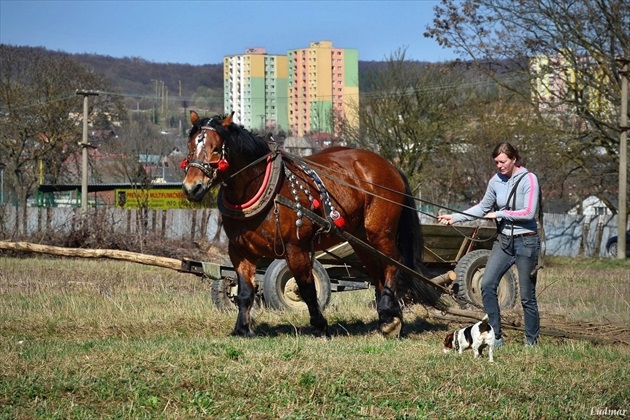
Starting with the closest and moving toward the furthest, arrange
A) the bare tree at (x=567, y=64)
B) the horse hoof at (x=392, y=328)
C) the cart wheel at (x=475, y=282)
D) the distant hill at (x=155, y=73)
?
the horse hoof at (x=392, y=328) < the cart wheel at (x=475, y=282) < the bare tree at (x=567, y=64) < the distant hill at (x=155, y=73)

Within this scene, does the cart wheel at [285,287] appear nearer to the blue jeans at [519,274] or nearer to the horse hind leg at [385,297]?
the horse hind leg at [385,297]

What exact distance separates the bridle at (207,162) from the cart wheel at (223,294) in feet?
9.77

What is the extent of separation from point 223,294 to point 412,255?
102 inches

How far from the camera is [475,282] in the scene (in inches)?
519

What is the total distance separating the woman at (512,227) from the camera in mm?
9203

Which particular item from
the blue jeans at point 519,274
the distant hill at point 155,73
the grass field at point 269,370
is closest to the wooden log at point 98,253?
the grass field at point 269,370

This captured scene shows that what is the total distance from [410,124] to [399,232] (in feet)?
100

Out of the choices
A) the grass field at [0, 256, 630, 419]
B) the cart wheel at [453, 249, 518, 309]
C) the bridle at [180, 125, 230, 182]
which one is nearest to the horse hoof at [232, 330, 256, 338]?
the grass field at [0, 256, 630, 419]

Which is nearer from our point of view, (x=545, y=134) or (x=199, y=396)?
(x=199, y=396)

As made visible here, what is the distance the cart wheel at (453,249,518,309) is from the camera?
1274 cm

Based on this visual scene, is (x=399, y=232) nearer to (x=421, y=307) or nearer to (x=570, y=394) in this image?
(x=421, y=307)

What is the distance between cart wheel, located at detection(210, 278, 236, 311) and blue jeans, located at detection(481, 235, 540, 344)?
11.4ft

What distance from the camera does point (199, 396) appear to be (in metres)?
6.34

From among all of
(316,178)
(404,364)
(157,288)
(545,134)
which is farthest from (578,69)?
(404,364)
